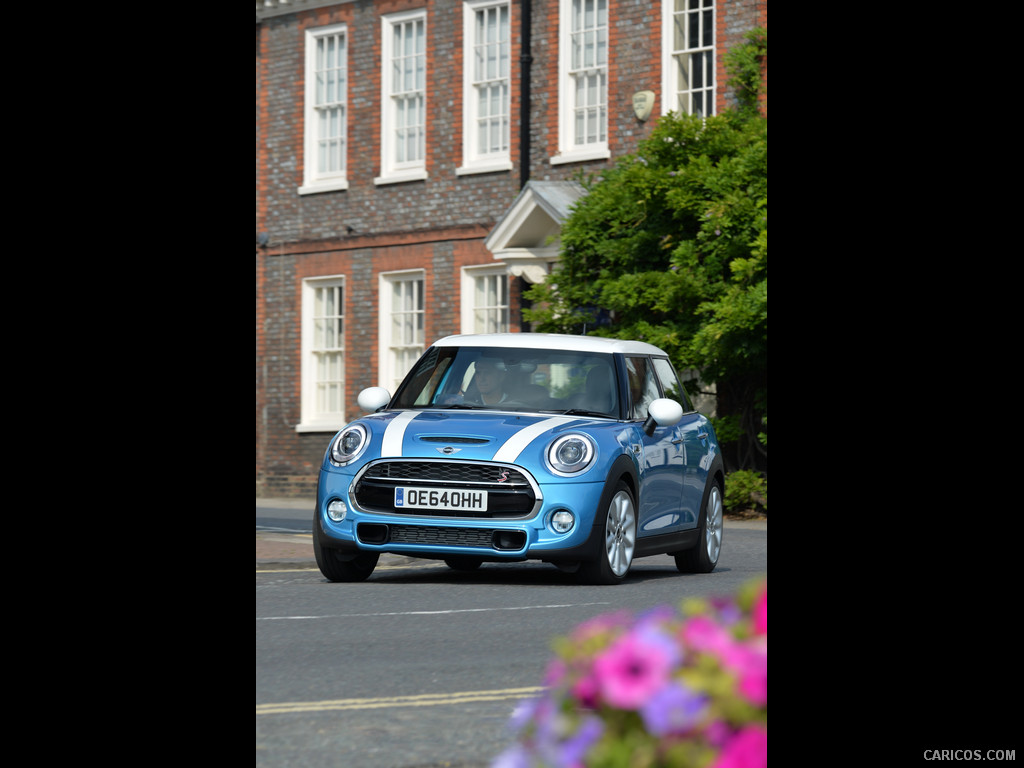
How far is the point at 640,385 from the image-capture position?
12641 mm

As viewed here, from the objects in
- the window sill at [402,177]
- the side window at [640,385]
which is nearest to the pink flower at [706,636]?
the side window at [640,385]

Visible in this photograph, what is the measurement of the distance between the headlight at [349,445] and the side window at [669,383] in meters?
2.65

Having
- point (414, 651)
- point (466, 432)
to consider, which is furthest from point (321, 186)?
point (414, 651)

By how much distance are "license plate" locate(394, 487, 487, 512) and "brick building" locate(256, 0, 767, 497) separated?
1371 cm

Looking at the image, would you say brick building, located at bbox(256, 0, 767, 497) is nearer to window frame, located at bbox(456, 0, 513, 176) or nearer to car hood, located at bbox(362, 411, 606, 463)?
window frame, located at bbox(456, 0, 513, 176)

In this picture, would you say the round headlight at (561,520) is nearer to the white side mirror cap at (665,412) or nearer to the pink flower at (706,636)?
the white side mirror cap at (665,412)

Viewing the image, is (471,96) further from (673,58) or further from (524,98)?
(673,58)

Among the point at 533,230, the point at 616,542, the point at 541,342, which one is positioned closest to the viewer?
the point at 616,542

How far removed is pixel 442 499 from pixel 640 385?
2.20 m
